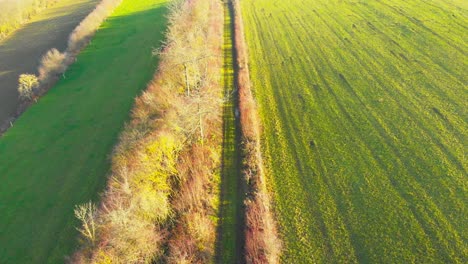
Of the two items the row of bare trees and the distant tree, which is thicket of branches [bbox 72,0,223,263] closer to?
the distant tree

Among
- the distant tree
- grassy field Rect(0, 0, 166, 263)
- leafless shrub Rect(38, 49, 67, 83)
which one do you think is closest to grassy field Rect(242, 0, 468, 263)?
grassy field Rect(0, 0, 166, 263)

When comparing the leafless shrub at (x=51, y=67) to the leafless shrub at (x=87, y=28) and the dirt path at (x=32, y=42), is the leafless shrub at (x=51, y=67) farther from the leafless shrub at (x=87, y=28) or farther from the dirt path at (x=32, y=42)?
the leafless shrub at (x=87, y=28)

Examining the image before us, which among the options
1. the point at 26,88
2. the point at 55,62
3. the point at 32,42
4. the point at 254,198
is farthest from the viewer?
the point at 32,42

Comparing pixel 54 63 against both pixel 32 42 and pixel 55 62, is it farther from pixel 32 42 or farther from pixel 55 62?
pixel 32 42

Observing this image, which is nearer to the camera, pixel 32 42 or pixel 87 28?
pixel 87 28

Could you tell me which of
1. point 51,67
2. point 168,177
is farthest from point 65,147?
point 51,67

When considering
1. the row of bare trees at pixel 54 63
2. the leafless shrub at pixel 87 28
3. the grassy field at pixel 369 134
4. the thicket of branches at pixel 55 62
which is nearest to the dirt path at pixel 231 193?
the grassy field at pixel 369 134
